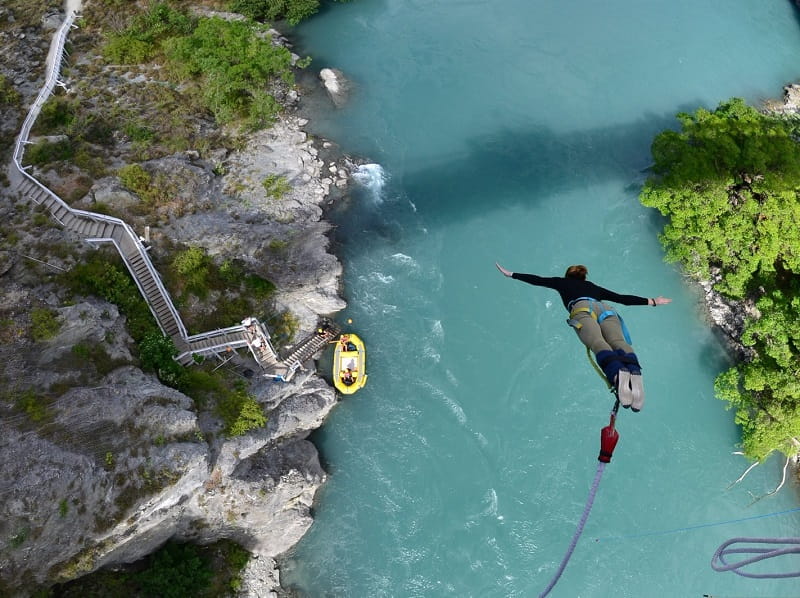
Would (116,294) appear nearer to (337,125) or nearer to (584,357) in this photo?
(337,125)

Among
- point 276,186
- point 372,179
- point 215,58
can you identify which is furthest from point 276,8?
point 372,179

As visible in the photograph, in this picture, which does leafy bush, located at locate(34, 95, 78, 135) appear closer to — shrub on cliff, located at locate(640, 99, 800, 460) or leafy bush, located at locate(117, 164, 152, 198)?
leafy bush, located at locate(117, 164, 152, 198)

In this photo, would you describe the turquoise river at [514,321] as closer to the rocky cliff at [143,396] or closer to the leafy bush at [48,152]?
the rocky cliff at [143,396]

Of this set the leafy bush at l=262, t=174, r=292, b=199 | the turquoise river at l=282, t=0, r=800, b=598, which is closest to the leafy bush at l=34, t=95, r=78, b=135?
the leafy bush at l=262, t=174, r=292, b=199

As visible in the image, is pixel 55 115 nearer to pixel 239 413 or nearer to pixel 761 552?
pixel 239 413

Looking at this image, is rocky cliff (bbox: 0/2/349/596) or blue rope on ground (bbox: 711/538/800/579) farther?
rocky cliff (bbox: 0/2/349/596)

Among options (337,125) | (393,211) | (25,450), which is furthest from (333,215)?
(25,450)
